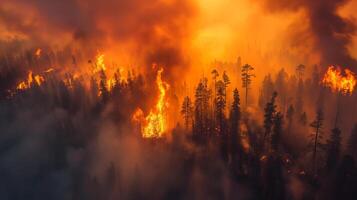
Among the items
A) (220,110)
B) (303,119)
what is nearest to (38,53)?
(220,110)

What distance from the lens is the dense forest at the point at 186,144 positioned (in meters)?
52.6

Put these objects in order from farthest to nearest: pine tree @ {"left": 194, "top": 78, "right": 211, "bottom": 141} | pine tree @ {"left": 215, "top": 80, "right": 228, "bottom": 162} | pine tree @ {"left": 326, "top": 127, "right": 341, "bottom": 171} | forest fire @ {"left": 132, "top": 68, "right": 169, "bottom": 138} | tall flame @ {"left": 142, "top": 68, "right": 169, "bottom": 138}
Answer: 1. forest fire @ {"left": 132, "top": 68, "right": 169, "bottom": 138}
2. tall flame @ {"left": 142, "top": 68, "right": 169, "bottom": 138}
3. pine tree @ {"left": 194, "top": 78, "right": 211, "bottom": 141}
4. pine tree @ {"left": 215, "top": 80, "right": 228, "bottom": 162}
5. pine tree @ {"left": 326, "top": 127, "right": 341, "bottom": 171}

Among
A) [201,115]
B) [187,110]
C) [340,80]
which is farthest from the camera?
[340,80]

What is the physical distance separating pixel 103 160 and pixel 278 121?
131ft

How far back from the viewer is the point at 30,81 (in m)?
129

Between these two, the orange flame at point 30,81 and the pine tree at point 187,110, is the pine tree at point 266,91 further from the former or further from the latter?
the orange flame at point 30,81

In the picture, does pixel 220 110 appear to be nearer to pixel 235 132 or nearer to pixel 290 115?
pixel 235 132

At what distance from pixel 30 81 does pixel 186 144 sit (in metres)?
94.1

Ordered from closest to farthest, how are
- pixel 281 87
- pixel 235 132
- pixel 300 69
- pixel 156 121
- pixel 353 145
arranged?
pixel 353 145
pixel 235 132
pixel 156 121
pixel 281 87
pixel 300 69

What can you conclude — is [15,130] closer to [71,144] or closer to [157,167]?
[71,144]

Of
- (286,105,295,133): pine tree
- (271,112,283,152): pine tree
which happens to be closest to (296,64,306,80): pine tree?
(286,105,295,133): pine tree

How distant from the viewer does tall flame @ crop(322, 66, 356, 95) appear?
8100cm

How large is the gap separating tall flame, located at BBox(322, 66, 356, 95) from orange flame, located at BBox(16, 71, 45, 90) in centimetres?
11015

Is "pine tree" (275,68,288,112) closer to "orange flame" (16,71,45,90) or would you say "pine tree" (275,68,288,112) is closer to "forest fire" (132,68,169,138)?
"forest fire" (132,68,169,138)
